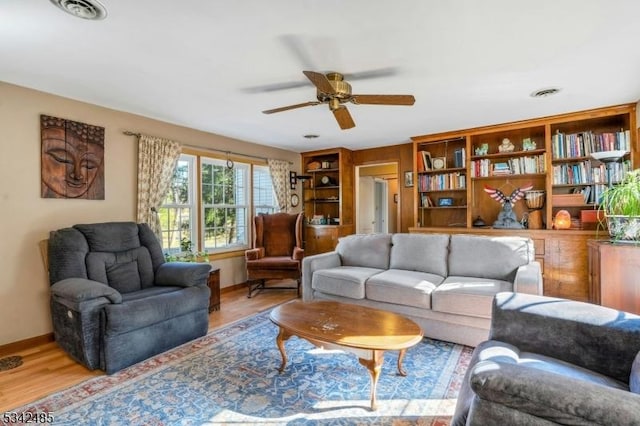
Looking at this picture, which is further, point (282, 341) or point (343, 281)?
point (343, 281)

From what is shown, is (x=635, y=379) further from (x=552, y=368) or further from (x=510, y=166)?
(x=510, y=166)

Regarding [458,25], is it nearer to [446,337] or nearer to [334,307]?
[334,307]

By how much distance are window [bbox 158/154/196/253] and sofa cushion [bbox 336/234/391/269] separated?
2060mm

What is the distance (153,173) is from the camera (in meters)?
3.81

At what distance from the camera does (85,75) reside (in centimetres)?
261

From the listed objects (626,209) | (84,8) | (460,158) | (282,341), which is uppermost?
(84,8)

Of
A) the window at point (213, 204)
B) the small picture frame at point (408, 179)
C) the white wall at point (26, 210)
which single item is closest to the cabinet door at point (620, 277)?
the small picture frame at point (408, 179)

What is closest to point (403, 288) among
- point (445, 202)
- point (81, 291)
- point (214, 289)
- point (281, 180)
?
point (214, 289)

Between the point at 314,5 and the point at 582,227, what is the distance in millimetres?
4028

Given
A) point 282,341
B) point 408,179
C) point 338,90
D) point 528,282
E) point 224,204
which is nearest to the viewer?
point 282,341

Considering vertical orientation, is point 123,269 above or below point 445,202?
below

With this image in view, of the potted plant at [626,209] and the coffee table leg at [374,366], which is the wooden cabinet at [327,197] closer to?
the potted plant at [626,209]

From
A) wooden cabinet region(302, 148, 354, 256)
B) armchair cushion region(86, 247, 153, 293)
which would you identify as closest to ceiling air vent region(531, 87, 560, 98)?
wooden cabinet region(302, 148, 354, 256)

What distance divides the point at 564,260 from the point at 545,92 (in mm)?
1979
